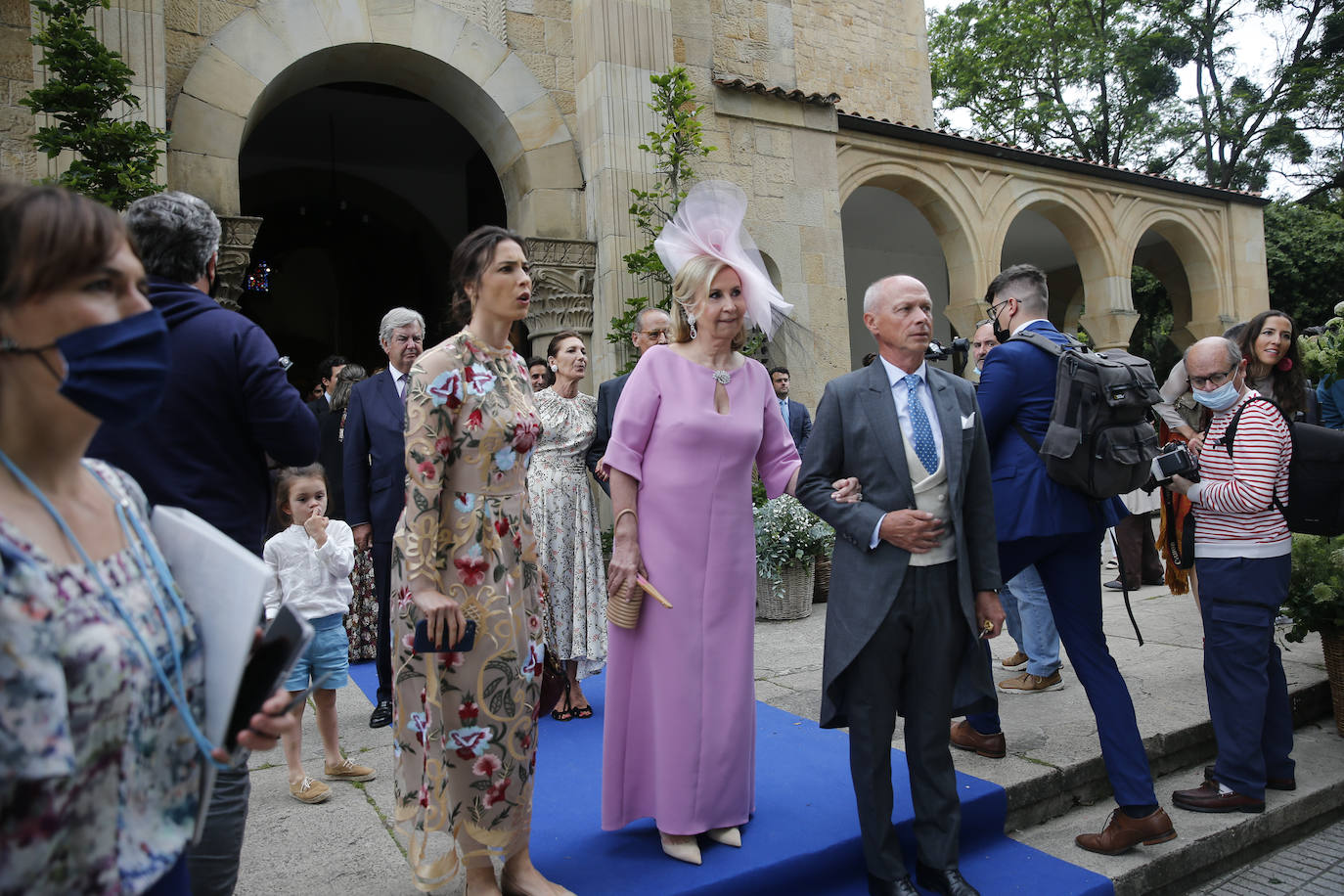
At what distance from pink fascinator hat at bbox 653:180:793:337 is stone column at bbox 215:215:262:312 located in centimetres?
475

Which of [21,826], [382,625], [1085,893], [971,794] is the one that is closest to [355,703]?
[382,625]

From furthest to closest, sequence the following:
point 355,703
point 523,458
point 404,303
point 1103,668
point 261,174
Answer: point 404,303
point 261,174
point 355,703
point 1103,668
point 523,458

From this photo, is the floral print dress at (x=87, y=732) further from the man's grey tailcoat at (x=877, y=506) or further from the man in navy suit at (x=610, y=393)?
the man in navy suit at (x=610, y=393)

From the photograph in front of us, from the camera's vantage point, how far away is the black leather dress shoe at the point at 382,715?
14.6 feet

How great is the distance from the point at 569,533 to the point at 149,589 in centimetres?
354

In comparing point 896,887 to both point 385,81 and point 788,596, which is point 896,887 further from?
point 385,81

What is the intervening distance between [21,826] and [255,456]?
123 centimetres

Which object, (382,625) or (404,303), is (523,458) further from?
(404,303)

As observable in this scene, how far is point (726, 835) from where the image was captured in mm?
2887

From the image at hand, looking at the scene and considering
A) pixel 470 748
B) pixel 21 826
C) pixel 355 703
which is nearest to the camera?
pixel 21 826

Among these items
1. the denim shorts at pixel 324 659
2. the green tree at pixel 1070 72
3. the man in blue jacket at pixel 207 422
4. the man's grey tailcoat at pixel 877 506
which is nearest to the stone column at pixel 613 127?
the denim shorts at pixel 324 659

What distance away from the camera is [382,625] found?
173 inches

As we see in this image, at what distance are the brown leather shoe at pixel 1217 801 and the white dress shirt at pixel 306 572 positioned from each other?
342 centimetres

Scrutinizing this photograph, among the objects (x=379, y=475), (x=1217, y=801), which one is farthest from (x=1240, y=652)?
(x=379, y=475)
